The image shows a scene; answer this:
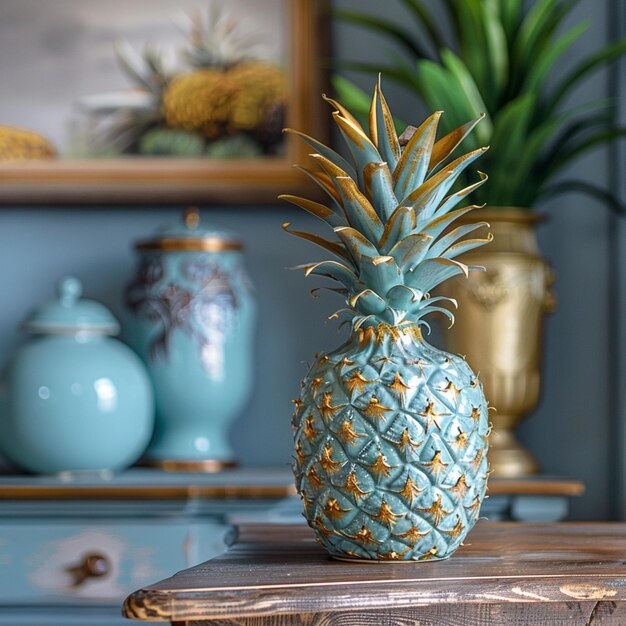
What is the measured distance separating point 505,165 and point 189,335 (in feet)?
2.03

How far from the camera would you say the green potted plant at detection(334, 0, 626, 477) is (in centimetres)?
164

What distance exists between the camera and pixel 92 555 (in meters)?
1.53

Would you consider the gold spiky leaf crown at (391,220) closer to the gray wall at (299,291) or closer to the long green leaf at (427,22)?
the long green leaf at (427,22)

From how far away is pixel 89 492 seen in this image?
→ 1532 millimetres

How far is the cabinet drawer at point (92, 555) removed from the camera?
1521 mm

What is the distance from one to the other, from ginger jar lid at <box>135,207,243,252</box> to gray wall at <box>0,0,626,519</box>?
0.51 ft

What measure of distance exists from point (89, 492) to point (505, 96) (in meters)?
0.96

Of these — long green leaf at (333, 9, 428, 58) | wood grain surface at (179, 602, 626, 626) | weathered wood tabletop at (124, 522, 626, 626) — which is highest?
long green leaf at (333, 9, 428, 58)

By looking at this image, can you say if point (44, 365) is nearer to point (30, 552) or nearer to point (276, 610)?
point (30, 552)

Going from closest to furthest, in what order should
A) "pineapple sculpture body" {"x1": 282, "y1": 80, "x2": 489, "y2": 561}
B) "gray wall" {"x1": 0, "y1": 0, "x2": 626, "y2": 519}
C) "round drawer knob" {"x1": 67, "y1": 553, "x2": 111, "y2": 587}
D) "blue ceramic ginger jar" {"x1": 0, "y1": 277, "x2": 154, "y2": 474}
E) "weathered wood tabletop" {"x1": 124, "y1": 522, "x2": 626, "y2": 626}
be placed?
"weathered wood tabletop" {"x1": 124, "y1": 522, "x2": 626, "y2": 626}, "pineapple sculpture body" {"x1": 282, "y1": 80, "x2": 489, "y2": 561}, "round drawer knob" {"x1": 67, "y1": 553, "x2": 111, "y2": 587}, "blue ceramic ginger jar" {"x1": 0, "y1": 277, "x2": 154, "y2": 474}, "gray wall" {"x1": 0, "y1": 0, "x2": 626, "y2": 519}

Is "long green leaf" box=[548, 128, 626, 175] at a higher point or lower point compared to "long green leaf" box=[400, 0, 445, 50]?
lower

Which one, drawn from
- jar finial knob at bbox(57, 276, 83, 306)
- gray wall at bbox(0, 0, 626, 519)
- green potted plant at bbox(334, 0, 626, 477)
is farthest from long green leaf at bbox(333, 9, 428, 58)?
jar finial knob at bbox(57, 276, 83, 306)

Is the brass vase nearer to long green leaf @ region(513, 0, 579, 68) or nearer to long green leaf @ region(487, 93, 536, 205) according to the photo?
long green leaf @ region(487, 93, 536, 205)

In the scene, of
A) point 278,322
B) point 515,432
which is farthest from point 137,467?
point 515,432
